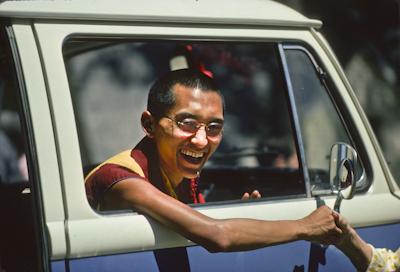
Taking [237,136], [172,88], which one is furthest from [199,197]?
[237,136]

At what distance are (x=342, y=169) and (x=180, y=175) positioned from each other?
64 cm

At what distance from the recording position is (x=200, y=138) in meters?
2.84

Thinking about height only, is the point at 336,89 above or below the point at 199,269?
above

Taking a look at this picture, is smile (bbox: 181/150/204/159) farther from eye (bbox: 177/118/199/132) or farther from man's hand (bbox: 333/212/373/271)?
man's hand (bbox: 333/212/373/271)

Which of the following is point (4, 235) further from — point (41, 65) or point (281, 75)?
point (281, 75)

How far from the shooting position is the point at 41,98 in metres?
2.45

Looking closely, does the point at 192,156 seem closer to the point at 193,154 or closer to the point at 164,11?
the point at 193,154

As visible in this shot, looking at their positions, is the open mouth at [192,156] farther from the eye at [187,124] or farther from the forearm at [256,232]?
the forearm at [256,232]

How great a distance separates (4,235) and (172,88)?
1005mm

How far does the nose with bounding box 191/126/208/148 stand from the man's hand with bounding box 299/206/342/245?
1.54 ft

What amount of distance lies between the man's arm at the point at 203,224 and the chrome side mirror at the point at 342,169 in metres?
0.19

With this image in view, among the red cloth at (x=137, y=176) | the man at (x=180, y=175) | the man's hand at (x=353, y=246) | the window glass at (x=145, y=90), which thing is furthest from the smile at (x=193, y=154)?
the window glass at (x=145, y=90)

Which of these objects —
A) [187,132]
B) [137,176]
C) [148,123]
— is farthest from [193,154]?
[137,176]

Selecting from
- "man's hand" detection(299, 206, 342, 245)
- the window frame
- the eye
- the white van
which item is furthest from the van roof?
"man's hand" detection(299, 206, 342, 245)
